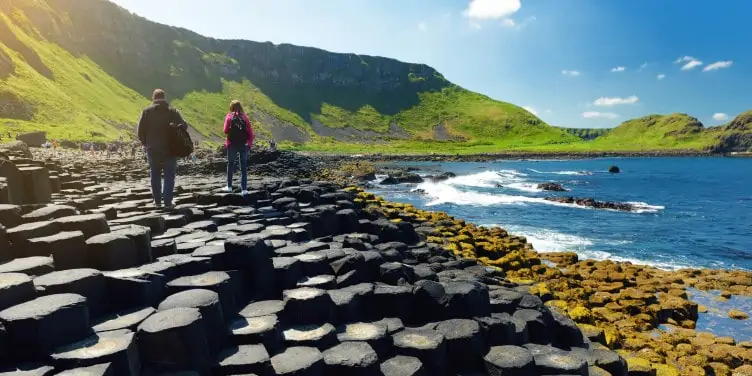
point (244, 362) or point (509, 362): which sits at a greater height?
point (244, 362)

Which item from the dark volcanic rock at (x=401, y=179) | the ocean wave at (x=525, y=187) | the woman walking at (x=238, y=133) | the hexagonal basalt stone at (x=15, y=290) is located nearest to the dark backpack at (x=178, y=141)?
the woman walking at (x=238, y=133)

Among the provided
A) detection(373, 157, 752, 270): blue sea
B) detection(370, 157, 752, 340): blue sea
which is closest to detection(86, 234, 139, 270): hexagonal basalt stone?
detection(370, 157, 752, 340): blue sea

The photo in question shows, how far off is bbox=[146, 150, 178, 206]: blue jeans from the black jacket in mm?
180

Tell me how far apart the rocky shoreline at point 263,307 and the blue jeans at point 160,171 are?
1.87 ft

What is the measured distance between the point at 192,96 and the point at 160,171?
156 meters

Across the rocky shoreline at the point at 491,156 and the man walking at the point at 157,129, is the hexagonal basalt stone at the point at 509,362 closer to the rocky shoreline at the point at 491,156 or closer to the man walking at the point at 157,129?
the man walking at the point at 157,129

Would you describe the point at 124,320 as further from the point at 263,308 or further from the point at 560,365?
the point at 560,365

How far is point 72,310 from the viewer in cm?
412

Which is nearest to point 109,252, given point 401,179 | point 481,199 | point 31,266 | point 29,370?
point 31,266

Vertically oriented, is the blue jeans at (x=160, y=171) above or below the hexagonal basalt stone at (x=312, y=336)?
above

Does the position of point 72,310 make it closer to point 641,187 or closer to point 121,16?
point 641,187

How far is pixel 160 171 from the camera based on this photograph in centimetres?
965

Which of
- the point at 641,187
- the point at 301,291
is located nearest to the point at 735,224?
the point at 641,187

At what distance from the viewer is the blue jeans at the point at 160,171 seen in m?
9.39
